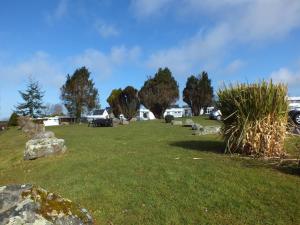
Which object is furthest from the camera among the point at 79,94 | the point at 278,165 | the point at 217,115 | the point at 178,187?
the point at 79,94

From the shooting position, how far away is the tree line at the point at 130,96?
5922cm

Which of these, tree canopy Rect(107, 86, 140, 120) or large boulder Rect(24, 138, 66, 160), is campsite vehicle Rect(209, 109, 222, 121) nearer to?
large boulder Rect(24, 138, 66, 160)

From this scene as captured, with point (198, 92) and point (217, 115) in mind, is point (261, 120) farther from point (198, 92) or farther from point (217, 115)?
point (198, 92)

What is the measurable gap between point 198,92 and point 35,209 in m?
66.8

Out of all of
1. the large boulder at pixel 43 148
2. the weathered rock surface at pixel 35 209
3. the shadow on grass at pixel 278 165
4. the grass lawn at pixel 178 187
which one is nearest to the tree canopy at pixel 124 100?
the large boulder at pixel 43 148

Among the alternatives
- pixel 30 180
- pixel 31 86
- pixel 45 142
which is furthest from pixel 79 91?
pixel 30 180

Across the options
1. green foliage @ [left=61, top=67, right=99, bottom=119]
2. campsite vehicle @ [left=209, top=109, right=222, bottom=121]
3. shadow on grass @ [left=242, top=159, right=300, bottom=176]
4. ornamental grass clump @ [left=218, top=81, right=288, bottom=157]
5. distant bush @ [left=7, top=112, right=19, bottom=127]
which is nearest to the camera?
shadow on grass @ [left=242, top=159, right=300, bottom=176]

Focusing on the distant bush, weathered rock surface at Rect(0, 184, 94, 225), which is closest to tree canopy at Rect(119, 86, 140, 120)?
the distant bush

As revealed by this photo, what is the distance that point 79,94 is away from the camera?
60.8 meters

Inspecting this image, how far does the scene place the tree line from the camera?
59219mm

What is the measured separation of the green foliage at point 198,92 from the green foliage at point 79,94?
799 inches

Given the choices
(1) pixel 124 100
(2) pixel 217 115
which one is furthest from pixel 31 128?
(1) pixel 124 100

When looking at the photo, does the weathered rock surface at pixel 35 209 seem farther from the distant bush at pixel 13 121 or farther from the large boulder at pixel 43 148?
the distant bush at pixel 13 121

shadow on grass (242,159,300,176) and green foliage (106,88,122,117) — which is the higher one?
green foliage (106,88,122,117)
